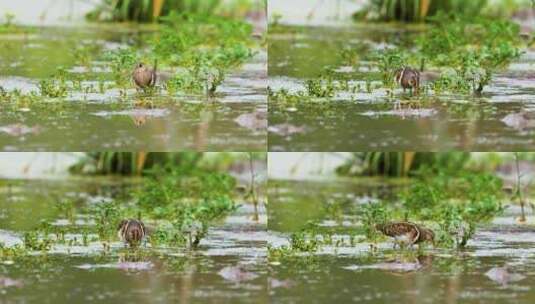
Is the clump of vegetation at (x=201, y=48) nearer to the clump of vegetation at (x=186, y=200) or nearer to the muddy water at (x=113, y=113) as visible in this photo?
the muddy water at (x=113, y=113)

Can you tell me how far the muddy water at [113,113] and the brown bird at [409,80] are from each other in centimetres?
64

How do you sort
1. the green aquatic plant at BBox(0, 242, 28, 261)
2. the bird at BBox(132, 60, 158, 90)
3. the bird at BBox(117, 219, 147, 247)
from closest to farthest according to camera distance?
the green aquatic plant at BBox(0, 242, 28, 261), the bird at BBox(117, 219, 147, 247), the bird at BBox(132, 60, 158, 90)

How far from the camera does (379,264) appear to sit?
8.68m

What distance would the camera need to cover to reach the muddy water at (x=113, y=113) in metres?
8.77

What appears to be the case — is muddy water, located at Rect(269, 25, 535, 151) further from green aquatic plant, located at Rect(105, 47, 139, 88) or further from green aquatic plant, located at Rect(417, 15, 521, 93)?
green aquatic plant, located at Rect(105, 47, 139, 88)

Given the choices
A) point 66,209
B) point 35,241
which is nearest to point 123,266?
point 35,241

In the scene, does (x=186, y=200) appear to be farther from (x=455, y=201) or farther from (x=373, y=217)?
(x=455, y=201)

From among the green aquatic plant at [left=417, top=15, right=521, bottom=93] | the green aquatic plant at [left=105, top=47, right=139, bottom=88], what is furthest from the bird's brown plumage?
the green aquatic plant at [left=105, top=47, right=139, bottom=88]

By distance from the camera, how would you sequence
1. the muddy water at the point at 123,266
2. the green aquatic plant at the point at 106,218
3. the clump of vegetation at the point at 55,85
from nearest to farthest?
the muddy water at the point at 123,266 → the green aquatic plant at the point at 106,218 → the clump of vegetation at the point at 55,85

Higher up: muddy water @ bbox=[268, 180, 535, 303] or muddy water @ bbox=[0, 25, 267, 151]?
muddy water @ bbox=[0, 25, 267, 151]

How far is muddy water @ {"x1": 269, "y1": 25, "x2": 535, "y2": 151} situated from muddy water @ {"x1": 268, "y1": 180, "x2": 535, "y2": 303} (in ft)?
1.48

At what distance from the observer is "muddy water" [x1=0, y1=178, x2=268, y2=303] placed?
825cm

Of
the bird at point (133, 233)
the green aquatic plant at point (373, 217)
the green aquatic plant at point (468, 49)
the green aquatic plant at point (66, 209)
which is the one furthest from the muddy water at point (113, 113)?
the green aquatic plant at point (468, 49)

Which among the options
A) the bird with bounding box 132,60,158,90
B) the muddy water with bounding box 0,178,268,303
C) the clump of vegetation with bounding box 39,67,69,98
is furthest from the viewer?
the bird with bounding box 132,60,158,90
